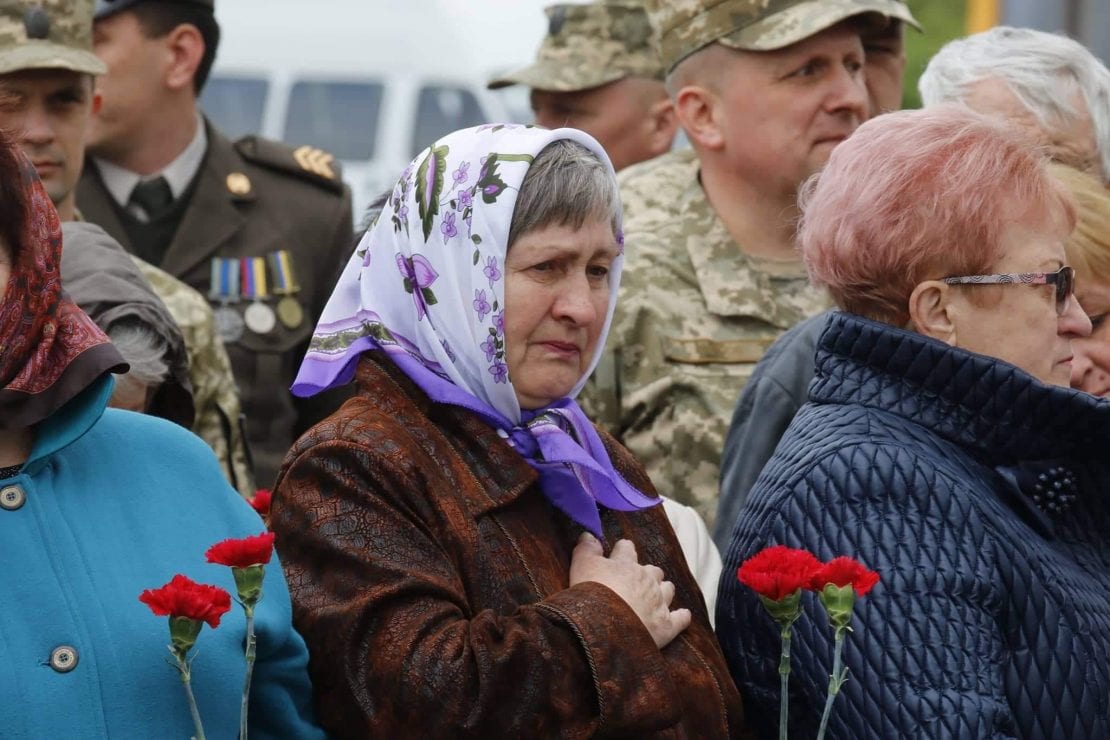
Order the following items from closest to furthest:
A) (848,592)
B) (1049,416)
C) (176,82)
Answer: (848,592), (1049,416), (176,82)

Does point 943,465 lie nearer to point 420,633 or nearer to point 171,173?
point 420,633

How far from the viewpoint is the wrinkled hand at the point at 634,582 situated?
3381 millimetres

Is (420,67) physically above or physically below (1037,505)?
below

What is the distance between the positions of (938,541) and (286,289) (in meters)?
3.12

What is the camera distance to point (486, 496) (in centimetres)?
342

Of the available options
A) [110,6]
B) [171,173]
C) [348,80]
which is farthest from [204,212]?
[348,80]

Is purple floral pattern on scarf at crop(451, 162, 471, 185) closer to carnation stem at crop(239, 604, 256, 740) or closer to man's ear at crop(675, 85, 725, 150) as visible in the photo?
carnation stem at crop(239, 604, 256, 740)

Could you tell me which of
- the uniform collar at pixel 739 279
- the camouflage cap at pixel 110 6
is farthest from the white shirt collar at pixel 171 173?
the uniform collar at pixel 739 279

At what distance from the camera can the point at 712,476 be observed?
16.3 ft

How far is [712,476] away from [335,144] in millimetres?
10447

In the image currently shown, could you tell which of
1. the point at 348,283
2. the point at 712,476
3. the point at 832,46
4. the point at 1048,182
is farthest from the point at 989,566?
the point at 832,46

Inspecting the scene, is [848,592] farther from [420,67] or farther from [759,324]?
[420,67]

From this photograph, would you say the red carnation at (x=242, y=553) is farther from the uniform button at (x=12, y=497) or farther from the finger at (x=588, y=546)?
the finger at (x=588, y=546)

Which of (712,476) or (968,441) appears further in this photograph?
(712,476)
